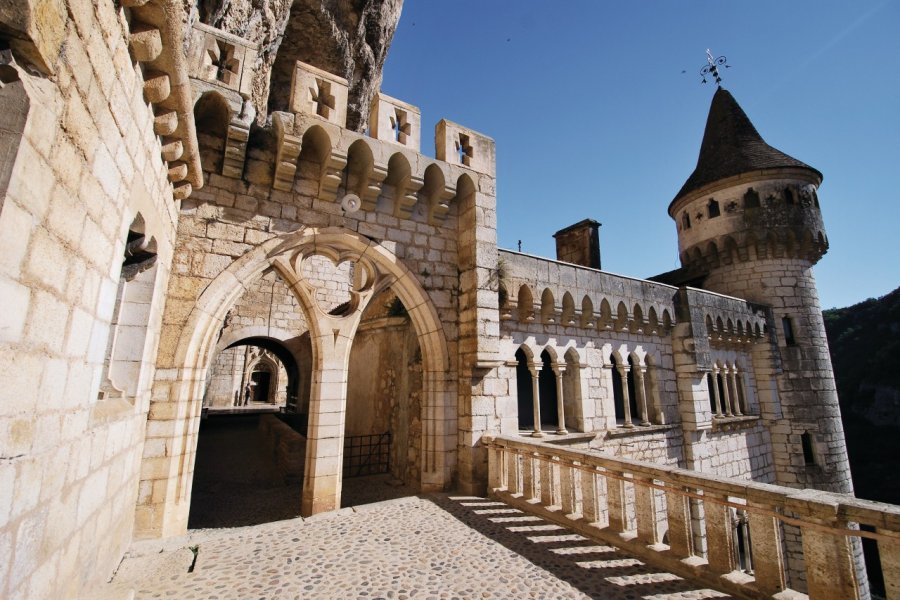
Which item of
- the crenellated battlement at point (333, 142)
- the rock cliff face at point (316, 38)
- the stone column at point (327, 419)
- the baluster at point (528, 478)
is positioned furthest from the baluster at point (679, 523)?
the rock cliff face at point (316, 38)

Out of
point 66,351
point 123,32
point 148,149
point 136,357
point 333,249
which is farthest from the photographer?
point 333,249

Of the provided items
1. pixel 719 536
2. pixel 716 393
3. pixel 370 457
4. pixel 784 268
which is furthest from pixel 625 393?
pixel 784 268

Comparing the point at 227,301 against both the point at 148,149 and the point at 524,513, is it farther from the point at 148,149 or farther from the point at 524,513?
the point at 524,513

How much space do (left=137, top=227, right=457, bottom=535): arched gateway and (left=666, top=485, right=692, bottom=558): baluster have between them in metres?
2.96

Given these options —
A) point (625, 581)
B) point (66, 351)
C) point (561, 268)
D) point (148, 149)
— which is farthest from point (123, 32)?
point (561, 268)

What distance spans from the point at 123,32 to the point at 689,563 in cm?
525

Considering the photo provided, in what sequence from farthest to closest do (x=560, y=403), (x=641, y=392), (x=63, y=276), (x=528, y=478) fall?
(x=641, y=392) < (x=560, y=403) < (x=528, y=478) < (x=63, y=276)

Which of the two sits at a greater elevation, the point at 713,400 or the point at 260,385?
the point at 260,385

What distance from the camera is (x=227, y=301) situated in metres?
4.54

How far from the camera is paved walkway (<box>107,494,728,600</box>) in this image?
118 inches

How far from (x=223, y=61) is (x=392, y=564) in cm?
549

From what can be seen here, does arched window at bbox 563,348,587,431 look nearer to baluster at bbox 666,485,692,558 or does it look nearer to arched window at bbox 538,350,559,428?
arched window at bbox 538,350,559,428

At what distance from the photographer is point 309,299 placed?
5117 mm

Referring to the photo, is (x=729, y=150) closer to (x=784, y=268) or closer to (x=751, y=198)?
(x=751, y=198)
